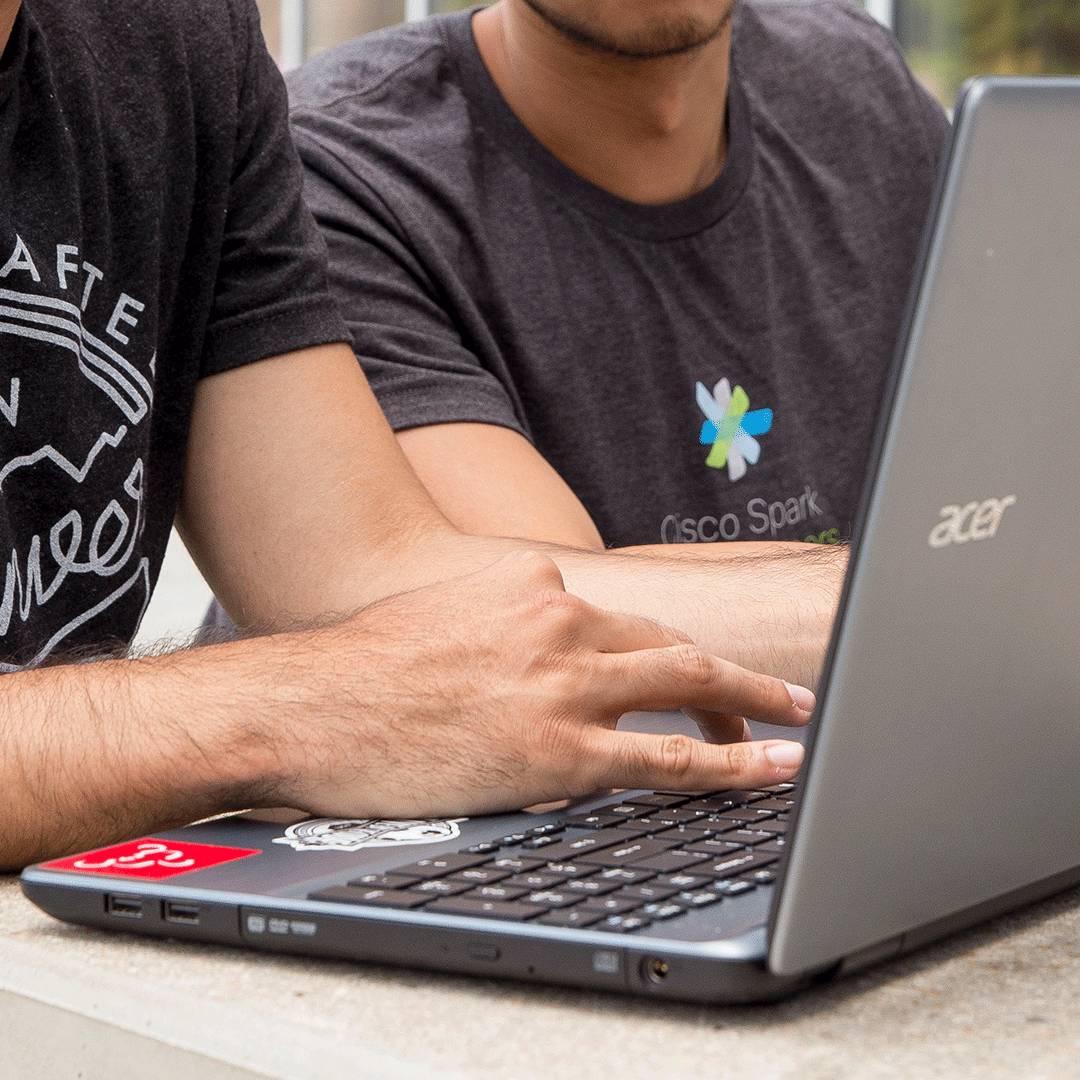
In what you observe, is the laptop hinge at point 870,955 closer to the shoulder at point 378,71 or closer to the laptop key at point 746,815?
the laptop key at point 746,815

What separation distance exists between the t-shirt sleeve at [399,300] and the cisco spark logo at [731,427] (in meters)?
0.20

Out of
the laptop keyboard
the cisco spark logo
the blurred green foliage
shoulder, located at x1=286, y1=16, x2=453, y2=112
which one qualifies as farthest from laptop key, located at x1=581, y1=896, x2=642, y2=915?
the blurred green foliage

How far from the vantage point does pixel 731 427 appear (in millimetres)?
1474

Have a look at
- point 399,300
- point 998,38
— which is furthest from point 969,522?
point 998,38

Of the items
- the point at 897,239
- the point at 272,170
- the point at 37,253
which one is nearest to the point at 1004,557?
the point at 37,253

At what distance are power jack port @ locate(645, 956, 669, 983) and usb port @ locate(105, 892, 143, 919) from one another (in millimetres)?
210

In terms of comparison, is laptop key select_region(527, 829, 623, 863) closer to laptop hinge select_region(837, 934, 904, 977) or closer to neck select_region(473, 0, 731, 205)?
laptop hinge select_region(837, 934, 904, 977)

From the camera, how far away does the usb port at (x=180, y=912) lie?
526mm

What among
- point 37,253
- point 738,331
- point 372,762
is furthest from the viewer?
point 738,331

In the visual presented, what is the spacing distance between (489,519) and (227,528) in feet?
0.75

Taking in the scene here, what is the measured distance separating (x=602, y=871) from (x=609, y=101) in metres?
1.10

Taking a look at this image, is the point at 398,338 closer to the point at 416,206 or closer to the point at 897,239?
the point at 416,206

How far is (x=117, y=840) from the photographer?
26.4 inches

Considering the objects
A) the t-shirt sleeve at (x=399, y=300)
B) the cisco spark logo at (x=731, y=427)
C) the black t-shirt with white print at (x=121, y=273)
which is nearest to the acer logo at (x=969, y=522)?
the black t-shirt with white print at (x=121, y=273)
